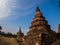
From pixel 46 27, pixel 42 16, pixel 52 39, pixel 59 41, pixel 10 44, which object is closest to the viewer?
pixel 59 41

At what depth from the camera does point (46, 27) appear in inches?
1351

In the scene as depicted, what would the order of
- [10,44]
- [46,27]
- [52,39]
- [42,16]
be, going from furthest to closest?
[42,16]
[46,27]
[10,44]
[52,39]

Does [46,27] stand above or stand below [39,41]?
above

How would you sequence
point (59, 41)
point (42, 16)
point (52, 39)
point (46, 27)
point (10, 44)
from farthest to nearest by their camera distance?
point (42, 16), point (46, 27), point (10, 44), point (52, 39), point (59, 41)

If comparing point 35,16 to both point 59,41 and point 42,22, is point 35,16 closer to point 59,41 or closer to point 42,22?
point 42,22

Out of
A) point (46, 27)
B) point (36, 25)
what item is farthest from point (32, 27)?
point (46, 27)

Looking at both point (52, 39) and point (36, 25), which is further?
point (36, 25)

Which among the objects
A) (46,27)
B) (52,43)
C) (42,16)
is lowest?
(52,43)

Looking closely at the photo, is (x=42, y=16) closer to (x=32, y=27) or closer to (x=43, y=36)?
(x=32, y=27)

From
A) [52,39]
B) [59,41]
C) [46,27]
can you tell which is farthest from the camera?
[46,27]

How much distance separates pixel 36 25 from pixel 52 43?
50.2 feet

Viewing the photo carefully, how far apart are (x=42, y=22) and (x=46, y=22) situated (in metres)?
0.98

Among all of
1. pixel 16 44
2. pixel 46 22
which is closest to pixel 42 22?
pixel 46 22

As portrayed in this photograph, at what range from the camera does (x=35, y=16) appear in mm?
37938
